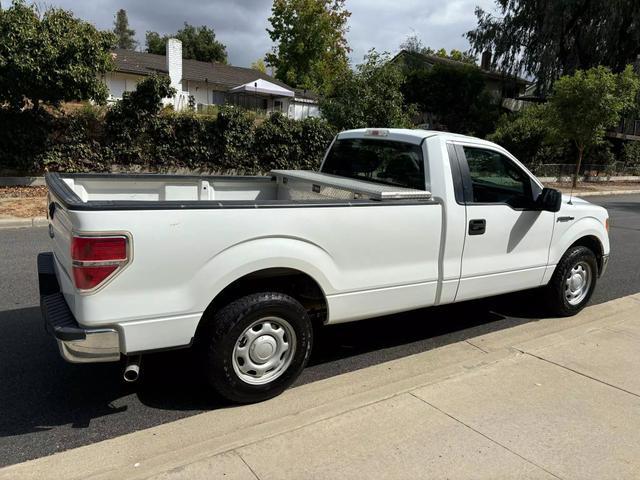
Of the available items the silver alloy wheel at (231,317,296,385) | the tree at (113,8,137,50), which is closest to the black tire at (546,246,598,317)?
the silver alloy wheel at (231,317,296,385)

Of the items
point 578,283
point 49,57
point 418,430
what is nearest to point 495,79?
point 49,57

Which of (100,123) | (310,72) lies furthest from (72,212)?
(310,72)

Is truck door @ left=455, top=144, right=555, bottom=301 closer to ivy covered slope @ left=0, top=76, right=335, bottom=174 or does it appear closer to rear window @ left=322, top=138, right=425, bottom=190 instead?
rear window @ left=322, top=138, right=425, bottom=190

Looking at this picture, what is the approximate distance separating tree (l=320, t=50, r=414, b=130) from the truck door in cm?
1174

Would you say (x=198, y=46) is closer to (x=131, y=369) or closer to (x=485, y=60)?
(x=485, y=60)

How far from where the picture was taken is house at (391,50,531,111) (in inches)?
1435

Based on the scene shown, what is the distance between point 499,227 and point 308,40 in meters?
42.5

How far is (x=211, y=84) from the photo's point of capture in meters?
38.1

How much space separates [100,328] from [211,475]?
0.98 metres

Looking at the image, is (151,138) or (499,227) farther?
(151,138)

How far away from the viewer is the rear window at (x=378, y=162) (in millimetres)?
4387

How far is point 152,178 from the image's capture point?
4.64 metres

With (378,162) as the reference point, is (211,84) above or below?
above

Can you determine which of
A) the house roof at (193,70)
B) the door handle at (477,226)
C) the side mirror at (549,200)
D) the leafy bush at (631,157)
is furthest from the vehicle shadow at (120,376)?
the house roof at (193,70)
